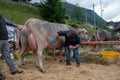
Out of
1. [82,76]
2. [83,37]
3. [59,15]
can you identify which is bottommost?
[82,76]

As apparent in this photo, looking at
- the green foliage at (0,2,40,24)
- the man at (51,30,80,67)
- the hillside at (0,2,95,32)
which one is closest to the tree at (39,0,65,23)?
the hillside at (0,2,95,32)

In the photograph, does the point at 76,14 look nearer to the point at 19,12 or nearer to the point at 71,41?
the point at 19,12

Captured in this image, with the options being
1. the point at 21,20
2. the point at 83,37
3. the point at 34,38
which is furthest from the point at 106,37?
the point at 21,20

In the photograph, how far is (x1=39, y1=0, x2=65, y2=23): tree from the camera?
46125 millimetres

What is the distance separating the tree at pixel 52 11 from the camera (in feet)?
151

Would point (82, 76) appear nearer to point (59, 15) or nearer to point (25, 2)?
point (59, 15)

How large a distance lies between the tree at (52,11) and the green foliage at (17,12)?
2.39 meters

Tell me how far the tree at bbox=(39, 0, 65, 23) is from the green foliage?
239cm

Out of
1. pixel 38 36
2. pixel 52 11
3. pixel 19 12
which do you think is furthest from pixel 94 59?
pixel 19 12

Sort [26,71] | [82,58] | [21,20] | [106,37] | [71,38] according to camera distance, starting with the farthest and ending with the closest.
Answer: [21,20] → [106,37] → [82,58] → [71,38] → [26,71]

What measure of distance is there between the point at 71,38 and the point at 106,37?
31.7 ft

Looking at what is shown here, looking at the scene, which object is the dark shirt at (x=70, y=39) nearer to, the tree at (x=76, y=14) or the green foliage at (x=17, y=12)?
the green foliage at (x=17, y=12)

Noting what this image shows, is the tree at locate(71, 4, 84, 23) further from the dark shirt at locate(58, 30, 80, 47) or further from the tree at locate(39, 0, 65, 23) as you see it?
the dark shirt at locate(58, 30, 80, 47)

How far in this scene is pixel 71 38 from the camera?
10.8m
